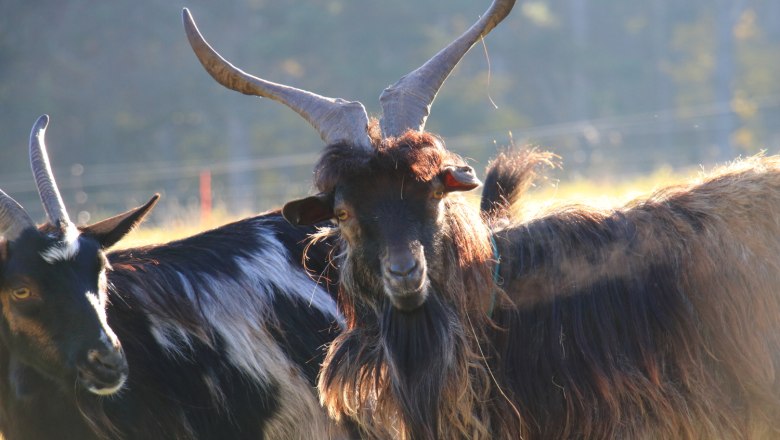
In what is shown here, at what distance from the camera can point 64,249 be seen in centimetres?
502

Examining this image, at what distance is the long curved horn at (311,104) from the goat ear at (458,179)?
35cm

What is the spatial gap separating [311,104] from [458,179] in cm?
96

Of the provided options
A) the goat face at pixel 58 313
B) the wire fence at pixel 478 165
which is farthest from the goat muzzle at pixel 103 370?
the wire fence at pixel 478 165

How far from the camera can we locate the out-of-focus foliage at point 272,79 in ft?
117

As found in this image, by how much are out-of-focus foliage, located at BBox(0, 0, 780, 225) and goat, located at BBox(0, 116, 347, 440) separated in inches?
1014

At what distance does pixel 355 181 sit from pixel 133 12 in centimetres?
3392

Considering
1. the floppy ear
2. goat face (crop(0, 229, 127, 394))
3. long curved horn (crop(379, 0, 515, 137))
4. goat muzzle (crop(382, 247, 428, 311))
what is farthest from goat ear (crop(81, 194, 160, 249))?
goat muzzle (crop(382, 247, 428, 311))

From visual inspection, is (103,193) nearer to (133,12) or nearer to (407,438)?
(133,12)

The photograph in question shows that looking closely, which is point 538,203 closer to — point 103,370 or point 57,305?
point 103,370

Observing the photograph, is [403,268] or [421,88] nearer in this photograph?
[403,268]

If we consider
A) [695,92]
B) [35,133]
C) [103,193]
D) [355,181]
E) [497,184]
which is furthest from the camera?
[695,92]

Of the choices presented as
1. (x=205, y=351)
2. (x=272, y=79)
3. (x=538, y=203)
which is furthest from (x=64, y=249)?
(x=272, y=79)

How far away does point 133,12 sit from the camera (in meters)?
36.3

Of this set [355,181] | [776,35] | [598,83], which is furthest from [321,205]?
[776,35]
